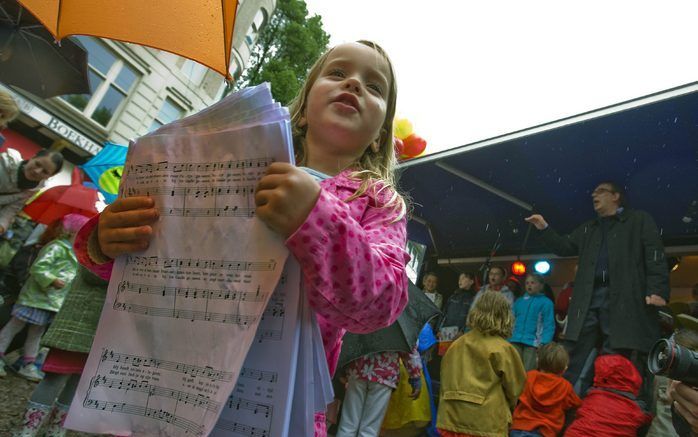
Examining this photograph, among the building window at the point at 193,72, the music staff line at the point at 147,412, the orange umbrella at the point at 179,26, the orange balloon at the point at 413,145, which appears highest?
the building window at the point at 193,72

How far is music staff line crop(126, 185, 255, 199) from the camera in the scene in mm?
732

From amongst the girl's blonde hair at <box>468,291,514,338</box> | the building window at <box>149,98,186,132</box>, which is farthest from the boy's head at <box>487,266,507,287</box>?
the building window at <box>149,98,186,132</box>

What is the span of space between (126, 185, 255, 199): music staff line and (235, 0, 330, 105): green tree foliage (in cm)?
1412

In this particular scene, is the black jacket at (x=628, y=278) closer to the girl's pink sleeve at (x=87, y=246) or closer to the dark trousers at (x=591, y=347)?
the dark trousers at (x=591, y=347)

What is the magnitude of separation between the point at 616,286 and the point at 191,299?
13.0ft

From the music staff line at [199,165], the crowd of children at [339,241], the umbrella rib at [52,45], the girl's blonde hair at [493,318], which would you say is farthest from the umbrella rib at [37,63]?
the girl's blonde hair at [493,318]

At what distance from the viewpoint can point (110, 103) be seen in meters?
13.2

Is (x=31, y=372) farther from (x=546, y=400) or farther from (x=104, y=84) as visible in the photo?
(x=104, y=84)

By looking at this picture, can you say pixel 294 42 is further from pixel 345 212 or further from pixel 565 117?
pixel 345 212

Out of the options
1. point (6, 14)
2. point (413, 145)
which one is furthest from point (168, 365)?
point (413, 145)

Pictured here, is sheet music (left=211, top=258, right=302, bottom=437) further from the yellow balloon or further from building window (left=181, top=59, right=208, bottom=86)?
building window (left=181, top=59, right=208, bottom=86)

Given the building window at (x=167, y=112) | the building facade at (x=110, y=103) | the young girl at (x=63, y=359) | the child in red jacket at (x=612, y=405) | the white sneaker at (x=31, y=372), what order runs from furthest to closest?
1. the building window at (x=167, y=112)
2. the building facade at (x=110, y=103)
3. the white sneaker at (x=31, y=372)
4. the child in red jacket at (x=612, y=405)
5. the young girl at (x=63, y=359)

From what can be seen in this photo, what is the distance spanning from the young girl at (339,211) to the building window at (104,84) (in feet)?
43.8

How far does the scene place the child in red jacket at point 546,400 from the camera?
336 centimetres
